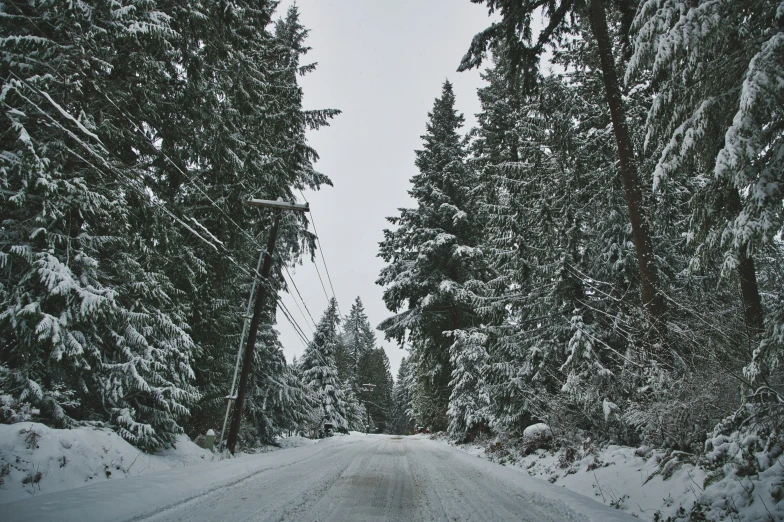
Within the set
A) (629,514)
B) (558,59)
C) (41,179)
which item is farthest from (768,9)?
(41,179)

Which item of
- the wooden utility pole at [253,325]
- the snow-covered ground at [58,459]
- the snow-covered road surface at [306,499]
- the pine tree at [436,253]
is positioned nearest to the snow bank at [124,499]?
the snow-covered road surface at [306,499]

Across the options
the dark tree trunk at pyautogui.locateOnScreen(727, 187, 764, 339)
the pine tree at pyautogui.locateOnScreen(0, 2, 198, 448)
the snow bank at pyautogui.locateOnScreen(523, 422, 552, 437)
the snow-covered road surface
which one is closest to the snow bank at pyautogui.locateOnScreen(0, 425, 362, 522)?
the snow-covered road surface

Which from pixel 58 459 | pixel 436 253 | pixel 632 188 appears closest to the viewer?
pixel 58 459

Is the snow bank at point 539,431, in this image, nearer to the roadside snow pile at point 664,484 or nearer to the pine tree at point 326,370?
the roadside snow pile at point 664,484

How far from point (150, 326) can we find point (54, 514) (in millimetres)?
4547

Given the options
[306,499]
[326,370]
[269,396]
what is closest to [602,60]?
[306,499]

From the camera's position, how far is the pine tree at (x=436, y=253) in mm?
17953

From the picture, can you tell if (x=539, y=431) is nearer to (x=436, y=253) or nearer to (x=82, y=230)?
(x=436, y=253)

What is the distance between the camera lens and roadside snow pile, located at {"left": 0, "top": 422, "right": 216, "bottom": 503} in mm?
4578

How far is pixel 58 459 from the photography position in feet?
16.9

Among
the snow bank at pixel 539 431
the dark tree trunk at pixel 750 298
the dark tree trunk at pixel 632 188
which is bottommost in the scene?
the snow bank at pixel 539 431

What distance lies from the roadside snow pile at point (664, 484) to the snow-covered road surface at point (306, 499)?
21.1 inches

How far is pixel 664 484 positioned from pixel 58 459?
8.23m

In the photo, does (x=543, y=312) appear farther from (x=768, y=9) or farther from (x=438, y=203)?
(x=438, y=203)
